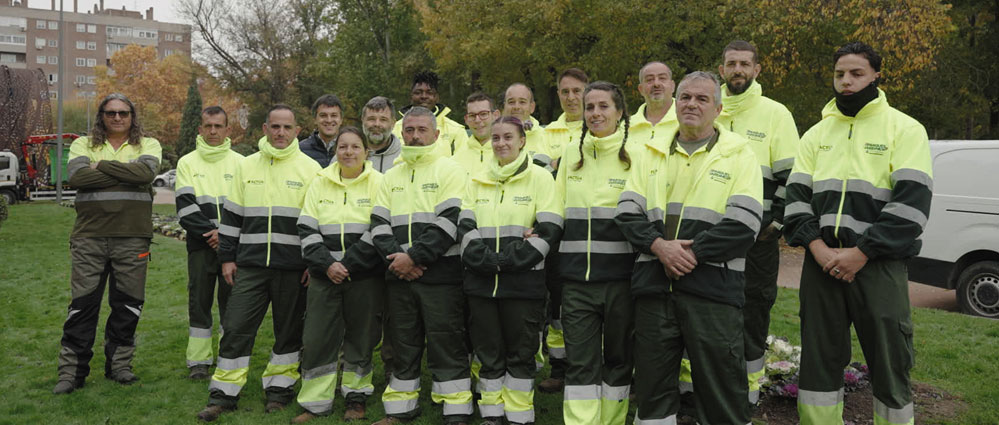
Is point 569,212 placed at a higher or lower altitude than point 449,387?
higher

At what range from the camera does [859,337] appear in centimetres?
416

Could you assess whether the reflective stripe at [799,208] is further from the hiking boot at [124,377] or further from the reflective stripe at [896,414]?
the hiking boot at [124,377]

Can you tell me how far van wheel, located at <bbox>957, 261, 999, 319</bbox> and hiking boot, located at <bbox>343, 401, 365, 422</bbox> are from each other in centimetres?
779

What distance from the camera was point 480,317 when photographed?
4930mm

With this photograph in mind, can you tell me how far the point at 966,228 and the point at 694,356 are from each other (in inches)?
266

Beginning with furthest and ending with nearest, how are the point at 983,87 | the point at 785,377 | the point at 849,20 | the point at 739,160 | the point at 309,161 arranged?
the point at 983,87
the point at 849,20
the point at 309,161
the point at 785,377
the point at 739,160

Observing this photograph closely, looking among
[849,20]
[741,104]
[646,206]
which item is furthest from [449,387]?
[849,20]

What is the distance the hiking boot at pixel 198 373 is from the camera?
638cm

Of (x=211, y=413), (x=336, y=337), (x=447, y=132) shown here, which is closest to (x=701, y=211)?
(x=336, y=337)

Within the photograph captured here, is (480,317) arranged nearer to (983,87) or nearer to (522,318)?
(522,318)

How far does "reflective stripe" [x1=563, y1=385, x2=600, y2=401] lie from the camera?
4.53 meters

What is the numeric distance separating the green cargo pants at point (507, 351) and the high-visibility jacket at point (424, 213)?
0.39m

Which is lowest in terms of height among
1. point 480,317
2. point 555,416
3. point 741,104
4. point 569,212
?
point 555,416

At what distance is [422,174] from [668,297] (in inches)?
80.6
